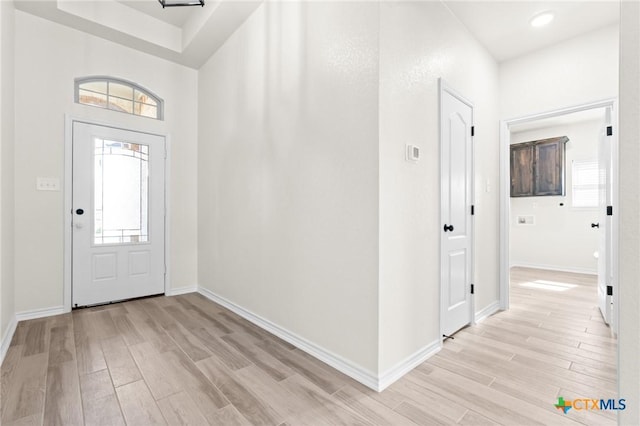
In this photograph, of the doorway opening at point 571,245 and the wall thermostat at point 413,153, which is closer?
the wall thermostat at point 413,153

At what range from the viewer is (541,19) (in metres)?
2.85

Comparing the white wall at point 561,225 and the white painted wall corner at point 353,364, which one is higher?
the white wall at point 561,225

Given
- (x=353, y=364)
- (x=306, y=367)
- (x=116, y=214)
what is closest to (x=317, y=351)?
(x=306, y=367)

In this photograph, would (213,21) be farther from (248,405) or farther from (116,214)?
(248,405)

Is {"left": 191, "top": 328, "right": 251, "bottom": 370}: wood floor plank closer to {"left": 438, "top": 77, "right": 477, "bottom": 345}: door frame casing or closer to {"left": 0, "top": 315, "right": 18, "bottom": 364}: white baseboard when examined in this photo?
{"left": 0, "top": 315, "right": 18, "bottom": 364}: white baseboard

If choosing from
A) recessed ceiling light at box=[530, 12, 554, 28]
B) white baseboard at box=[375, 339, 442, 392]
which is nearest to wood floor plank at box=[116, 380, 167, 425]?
white baseboard at box=[375, 339, 442, 392]

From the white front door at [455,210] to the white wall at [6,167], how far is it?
357 centimetres

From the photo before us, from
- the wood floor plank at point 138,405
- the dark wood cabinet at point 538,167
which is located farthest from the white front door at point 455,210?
the dark wood cabinet at point 538,167

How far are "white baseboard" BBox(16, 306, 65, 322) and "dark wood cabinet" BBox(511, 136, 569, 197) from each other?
7.56m

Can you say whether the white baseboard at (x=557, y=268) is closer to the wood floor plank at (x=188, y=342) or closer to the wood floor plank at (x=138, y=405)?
the wood floor plank at (x=188, y=342)

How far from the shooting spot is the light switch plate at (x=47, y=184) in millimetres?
3158

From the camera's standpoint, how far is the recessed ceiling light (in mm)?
2797

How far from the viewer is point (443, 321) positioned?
2500 millimetres

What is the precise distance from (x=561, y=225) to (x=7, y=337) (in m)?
8.16
